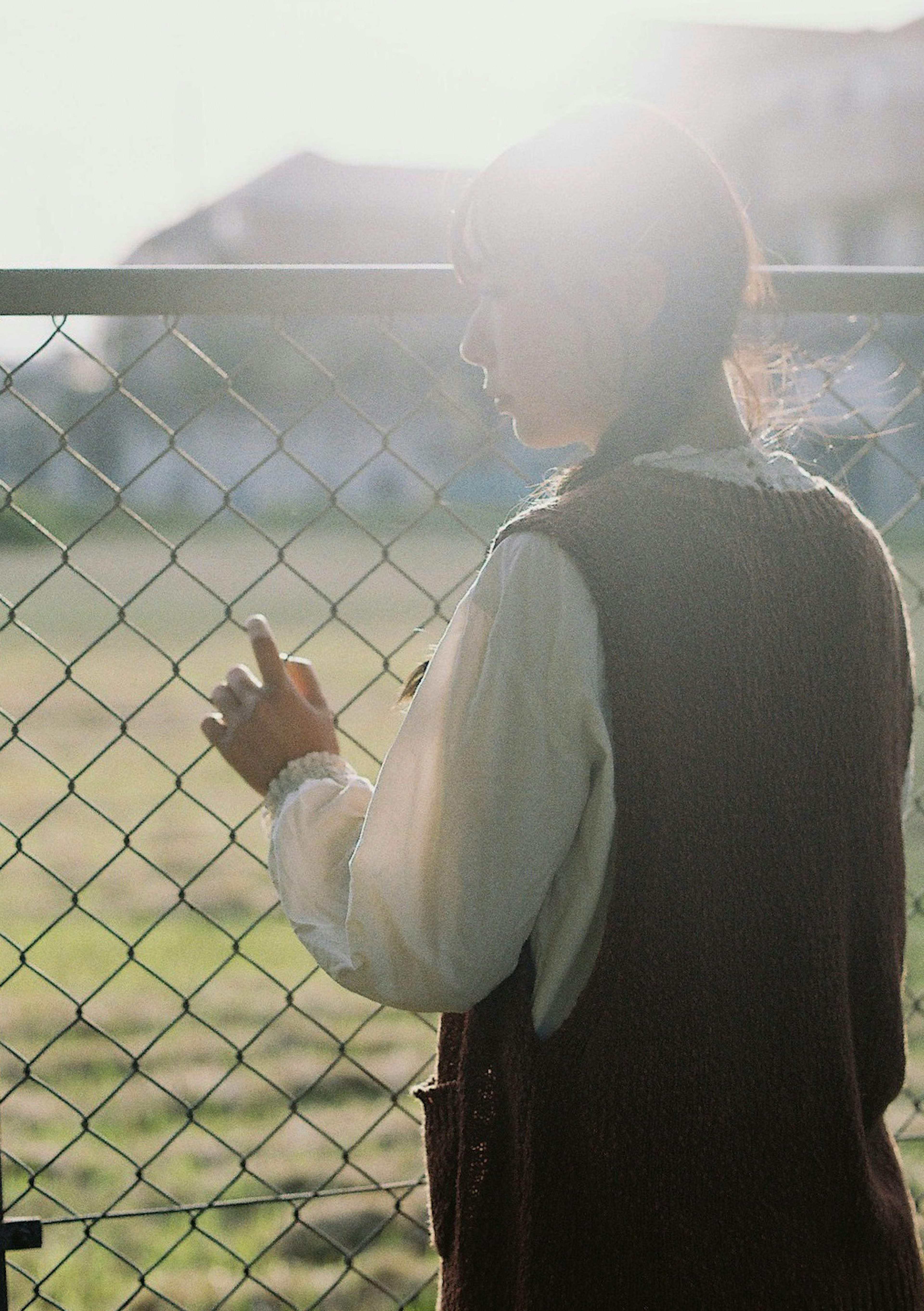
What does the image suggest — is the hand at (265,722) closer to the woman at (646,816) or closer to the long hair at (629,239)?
the woman at (646,816)

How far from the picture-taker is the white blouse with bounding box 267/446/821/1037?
1159mm

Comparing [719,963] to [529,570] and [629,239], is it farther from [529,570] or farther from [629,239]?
[629,239]

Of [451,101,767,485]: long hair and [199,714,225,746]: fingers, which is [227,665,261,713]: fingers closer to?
[199,714,225,746]: fingers

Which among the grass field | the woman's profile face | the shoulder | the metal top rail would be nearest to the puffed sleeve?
the shoulder

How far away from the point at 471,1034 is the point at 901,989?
0.41m

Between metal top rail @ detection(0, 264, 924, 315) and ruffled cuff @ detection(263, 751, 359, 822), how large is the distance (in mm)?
536

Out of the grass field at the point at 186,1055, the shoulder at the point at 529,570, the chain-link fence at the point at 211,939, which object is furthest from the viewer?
the grass field at the point at 186,1055

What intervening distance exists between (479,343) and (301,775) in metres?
0.46

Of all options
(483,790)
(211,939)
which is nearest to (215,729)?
(483,790)

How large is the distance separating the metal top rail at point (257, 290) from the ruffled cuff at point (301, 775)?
536mm

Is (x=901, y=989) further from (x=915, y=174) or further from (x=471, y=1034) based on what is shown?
(x=915, y=174)

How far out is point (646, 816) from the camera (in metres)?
1.18

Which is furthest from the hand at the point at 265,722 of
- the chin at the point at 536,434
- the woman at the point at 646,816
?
the chin at the point at 536,434

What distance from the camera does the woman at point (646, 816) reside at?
117cm
